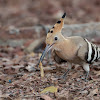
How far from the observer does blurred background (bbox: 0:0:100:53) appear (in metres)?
7.68

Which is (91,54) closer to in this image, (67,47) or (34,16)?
(67,47)

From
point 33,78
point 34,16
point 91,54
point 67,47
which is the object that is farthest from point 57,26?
point 34,16

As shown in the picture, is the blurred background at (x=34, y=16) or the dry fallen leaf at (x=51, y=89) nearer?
the dry fallen leaf at (x=51, y=89)

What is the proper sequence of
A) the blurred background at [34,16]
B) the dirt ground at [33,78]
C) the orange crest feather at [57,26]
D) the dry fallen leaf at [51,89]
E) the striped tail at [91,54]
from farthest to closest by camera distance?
the blurred background at [34,16], the striped tail at [91,54], the orange crest feather at [57,26], the dry fallen leaf at [51,89], the dirt ground at [33,78]

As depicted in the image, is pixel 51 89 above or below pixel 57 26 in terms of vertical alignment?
below

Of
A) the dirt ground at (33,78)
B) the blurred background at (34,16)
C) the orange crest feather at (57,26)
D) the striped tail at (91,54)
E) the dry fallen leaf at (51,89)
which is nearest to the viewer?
the dirt ground at (33,78)

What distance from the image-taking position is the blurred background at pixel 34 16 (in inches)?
303

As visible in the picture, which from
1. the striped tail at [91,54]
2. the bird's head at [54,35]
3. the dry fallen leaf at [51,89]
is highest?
the bird's head at [54,35]

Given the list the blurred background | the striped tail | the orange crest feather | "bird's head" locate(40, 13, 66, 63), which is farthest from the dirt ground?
the orange crest feather

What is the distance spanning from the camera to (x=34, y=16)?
10391 mm

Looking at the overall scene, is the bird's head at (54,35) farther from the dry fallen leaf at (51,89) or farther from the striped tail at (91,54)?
the dry fallen leaf at (51,89)

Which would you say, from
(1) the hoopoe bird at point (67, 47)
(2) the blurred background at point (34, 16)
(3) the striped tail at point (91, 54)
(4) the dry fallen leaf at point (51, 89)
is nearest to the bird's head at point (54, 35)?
(1) the hoopoe bird at point (67, 47)

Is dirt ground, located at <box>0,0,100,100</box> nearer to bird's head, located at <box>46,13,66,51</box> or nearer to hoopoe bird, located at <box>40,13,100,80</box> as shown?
hoopoe bird, located at <box>40,13,100,80</box>

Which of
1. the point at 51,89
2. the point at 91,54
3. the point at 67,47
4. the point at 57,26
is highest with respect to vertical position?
the point at 57,26
